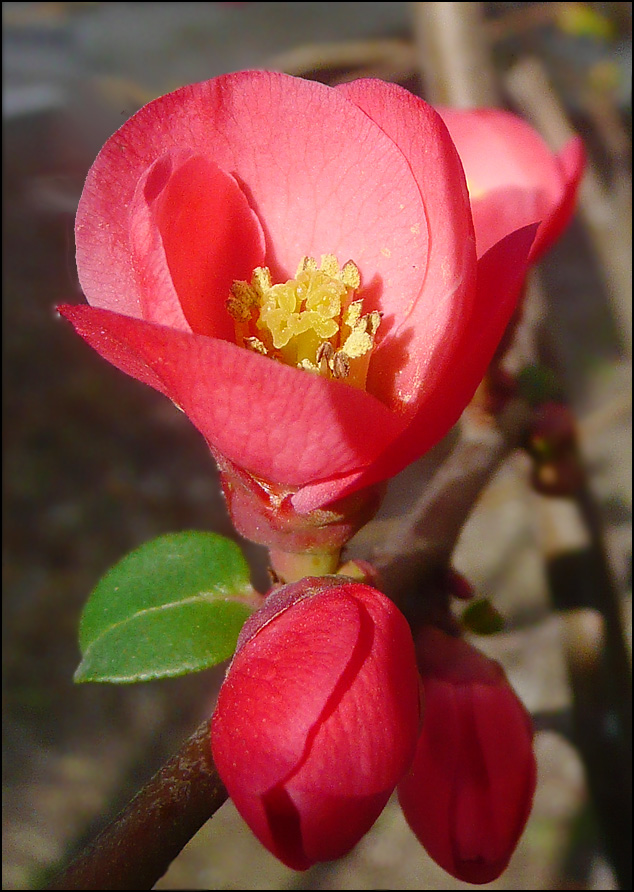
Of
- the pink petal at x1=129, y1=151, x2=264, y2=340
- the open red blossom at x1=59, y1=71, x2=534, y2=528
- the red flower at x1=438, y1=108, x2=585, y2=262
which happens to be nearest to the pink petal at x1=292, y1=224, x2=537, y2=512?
the open red blossom at x1=59, y1=71, x2=534, y2=528

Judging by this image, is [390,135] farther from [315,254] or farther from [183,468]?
[183,468]

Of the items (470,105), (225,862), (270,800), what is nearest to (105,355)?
(270,800)

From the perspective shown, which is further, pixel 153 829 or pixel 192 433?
pixel 192 433

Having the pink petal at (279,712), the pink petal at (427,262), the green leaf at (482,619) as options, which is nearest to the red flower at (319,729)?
the pink petal at (279,712)

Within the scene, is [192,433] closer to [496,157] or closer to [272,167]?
[496,157]

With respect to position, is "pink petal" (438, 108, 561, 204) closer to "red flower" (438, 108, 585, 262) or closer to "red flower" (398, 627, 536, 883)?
"red flower" (438, 108, 585, 262)

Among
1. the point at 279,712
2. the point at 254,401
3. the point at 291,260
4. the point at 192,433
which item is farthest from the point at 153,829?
the point at 192,433
